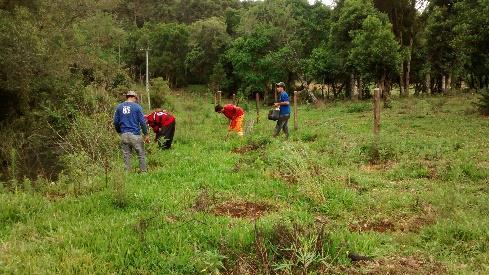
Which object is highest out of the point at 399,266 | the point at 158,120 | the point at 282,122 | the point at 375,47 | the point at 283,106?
the point at 375,47

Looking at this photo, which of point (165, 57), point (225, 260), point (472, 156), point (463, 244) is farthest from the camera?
Answer: point (165, 57)

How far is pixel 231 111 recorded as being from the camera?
47.7ft

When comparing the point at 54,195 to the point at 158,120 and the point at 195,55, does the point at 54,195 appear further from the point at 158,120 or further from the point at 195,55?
the point at 195,55

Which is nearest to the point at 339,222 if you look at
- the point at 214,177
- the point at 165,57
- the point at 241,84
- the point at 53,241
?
the point at 214,177

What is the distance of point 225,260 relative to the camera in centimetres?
504

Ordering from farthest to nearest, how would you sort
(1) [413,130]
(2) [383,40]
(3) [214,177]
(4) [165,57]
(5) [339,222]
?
1. (4) [165,57]
2. (2) [383,40]
3. (1) [413,130]
4. (3) [214,177]
5. (5) [339,222]

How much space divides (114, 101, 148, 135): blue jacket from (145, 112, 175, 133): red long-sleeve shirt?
2845 millimetres

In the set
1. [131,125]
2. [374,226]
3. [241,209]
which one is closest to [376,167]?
[374,226]

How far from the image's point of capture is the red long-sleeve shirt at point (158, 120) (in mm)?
12562

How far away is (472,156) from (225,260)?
7.70m

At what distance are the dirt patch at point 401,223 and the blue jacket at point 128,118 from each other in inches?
207

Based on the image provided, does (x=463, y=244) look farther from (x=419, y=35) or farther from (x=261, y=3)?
(x=261, y=3)

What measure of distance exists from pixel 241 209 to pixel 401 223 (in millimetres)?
2370

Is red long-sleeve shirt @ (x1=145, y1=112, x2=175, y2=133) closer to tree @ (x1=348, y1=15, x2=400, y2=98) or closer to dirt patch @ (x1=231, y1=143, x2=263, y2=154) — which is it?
dirt patch @ (x1=231, y1=143, x2=263, y2=154)
